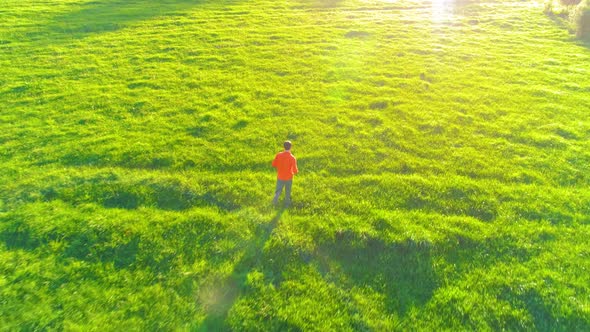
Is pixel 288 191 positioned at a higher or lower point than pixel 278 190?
lower

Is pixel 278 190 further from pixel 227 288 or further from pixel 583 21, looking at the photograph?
pixel 583 21

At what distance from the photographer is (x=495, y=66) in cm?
2152

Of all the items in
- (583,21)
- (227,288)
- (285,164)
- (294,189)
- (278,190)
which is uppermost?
(583,21)

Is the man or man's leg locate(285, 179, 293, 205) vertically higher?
the man

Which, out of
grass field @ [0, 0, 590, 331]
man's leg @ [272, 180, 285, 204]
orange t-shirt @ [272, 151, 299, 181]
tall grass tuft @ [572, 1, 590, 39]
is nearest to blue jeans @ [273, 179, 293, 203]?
man's leg @ [272, 180, 285, 204]

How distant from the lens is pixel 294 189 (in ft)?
36.1

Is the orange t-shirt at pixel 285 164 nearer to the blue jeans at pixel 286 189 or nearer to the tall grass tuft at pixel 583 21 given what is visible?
the blue jeans at pixel 286 189

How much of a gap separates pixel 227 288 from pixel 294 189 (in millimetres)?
4287

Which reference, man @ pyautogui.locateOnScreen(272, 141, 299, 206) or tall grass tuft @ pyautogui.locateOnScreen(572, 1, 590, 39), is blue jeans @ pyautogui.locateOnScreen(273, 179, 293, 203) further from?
tall grass tuft @ pyautogui.locateOnScreen(572, 1, 590, 39)

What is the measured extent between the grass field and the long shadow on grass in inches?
1.5

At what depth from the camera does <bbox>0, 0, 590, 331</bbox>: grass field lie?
7371mm

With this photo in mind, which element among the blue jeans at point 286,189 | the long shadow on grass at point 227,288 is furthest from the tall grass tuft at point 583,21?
the long shadow on grass at point 227,288

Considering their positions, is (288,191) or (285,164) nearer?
(285,164)

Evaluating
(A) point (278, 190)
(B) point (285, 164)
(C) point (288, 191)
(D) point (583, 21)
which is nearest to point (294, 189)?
(C) point (288, 191)
